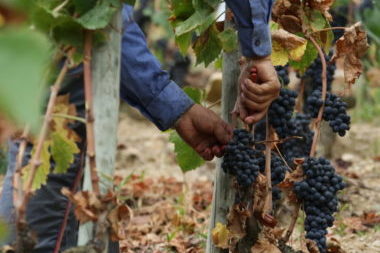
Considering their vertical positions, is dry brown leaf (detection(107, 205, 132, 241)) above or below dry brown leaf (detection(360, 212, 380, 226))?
above

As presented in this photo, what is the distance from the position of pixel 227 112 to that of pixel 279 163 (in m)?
0.25

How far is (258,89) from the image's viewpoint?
1.97 m

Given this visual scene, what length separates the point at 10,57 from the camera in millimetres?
696

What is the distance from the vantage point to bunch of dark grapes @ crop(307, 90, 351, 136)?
2.13m

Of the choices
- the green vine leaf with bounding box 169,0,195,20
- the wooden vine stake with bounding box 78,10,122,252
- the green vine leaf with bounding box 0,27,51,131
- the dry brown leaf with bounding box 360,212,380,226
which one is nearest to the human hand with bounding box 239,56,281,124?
the green vine leaf with bounding box 169,0,195,20

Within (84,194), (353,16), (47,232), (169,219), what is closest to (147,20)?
(353,16)

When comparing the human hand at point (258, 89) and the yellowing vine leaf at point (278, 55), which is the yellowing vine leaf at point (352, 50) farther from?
the human hand at point (258, 89)

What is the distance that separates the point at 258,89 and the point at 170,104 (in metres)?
0.37

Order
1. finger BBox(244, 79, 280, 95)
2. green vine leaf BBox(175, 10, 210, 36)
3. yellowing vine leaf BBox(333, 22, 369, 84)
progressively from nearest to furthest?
finger BBox(244, 79, 280, 95) → green vine leaf BBox(175, 10, 210, 36) → yellowing vine leaf BBox(333, 22, 369, 84)

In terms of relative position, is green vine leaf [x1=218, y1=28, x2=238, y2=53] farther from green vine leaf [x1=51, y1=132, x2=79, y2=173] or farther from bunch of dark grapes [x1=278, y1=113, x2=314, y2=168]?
bunch of dark grapes [x1=278, y1=113, x2=314, y2=168]

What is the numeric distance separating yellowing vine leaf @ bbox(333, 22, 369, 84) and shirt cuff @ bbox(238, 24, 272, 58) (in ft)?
1.15

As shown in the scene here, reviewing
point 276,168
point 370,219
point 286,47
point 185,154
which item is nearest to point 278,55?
point 286,47

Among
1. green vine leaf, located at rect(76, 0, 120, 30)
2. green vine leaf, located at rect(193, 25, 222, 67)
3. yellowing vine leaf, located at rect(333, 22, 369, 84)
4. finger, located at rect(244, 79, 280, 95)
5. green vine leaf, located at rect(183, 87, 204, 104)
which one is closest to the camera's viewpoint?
green vine leaf, located at rect(76, 0, 120, 30)

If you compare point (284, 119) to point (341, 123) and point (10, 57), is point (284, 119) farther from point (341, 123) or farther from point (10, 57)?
point (10, 57)
